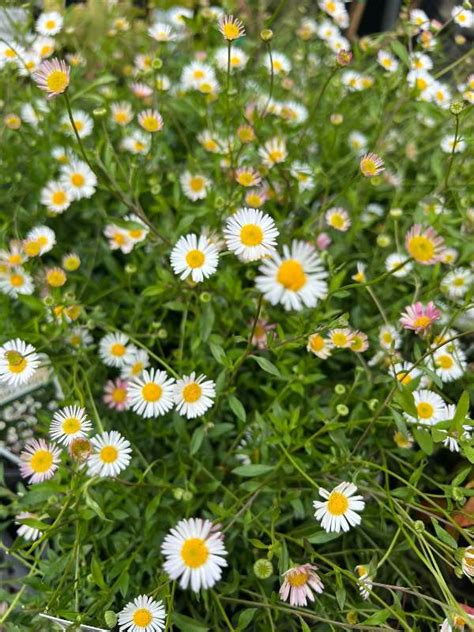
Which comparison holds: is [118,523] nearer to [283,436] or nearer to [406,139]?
[283,436]

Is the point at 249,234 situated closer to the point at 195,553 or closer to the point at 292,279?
the point at 292,279

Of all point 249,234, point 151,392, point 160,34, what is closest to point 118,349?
point 151,392

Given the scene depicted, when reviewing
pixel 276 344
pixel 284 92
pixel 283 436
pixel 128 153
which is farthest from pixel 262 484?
pixel 284 92

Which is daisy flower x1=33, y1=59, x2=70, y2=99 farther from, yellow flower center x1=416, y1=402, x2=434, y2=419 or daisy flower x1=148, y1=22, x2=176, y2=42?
yellow flower center x1=416, y1=402, x2=434, y2=419

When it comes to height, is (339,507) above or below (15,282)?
below

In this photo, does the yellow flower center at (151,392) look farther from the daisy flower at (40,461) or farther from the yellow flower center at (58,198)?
the yellow flower center at (58,198)

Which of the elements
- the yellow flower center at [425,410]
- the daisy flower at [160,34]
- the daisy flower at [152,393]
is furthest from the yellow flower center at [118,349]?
the daisy flower at [160,34]

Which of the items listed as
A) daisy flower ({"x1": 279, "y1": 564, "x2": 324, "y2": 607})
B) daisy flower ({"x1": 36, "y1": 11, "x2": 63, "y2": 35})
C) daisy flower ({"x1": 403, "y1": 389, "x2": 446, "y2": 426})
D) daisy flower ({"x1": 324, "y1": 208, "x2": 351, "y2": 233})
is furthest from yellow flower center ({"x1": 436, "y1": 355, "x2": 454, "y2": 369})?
daisy flower ({"x1": 36, "y1": 11, "x2": 63, "y2": 35})

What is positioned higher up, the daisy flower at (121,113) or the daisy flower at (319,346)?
the daisy flower at (121,113)
